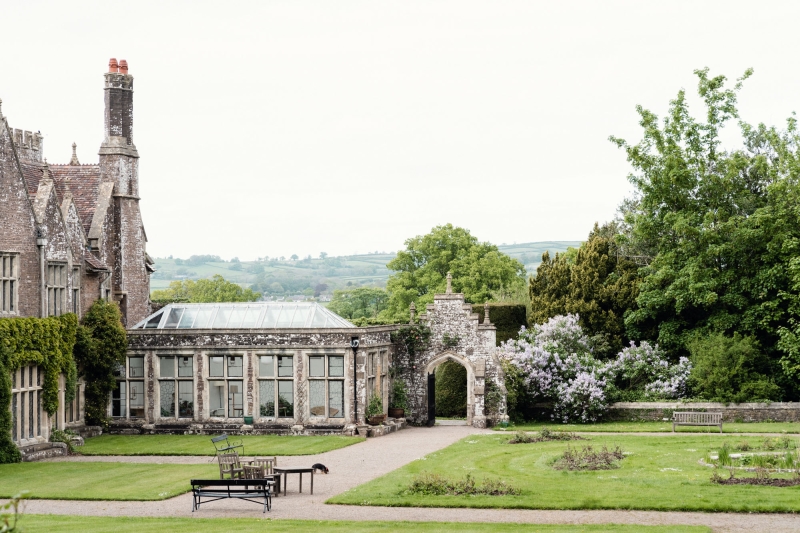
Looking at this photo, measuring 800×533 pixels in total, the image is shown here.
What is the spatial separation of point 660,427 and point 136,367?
17581 mm

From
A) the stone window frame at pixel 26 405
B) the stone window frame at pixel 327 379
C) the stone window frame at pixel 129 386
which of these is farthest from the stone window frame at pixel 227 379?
the stone window frame at pixel 26 405

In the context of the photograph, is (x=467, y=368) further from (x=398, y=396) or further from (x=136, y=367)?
(x=136, y=367)

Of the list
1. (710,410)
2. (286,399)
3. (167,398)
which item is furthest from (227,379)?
(710,410)

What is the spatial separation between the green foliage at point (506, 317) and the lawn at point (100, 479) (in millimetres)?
22198

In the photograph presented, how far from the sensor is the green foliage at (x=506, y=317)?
153ft

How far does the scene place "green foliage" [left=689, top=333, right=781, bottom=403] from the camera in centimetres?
3691

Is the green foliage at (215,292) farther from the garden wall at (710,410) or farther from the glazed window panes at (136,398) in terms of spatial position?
the garden wall at (710,410)

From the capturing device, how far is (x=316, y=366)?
3459cm

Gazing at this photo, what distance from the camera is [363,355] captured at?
34375 millimetres

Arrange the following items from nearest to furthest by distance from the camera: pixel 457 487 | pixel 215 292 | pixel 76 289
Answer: pixel 457 487 < pixel 76 289 < pixel 215 292

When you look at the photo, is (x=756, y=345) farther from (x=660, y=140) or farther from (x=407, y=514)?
(x=407, y=514)

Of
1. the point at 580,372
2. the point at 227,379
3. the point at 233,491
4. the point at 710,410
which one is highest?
the point at 227,379

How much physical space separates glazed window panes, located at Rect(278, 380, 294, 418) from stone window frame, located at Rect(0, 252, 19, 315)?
9298 mm

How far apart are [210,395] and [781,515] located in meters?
21.3
